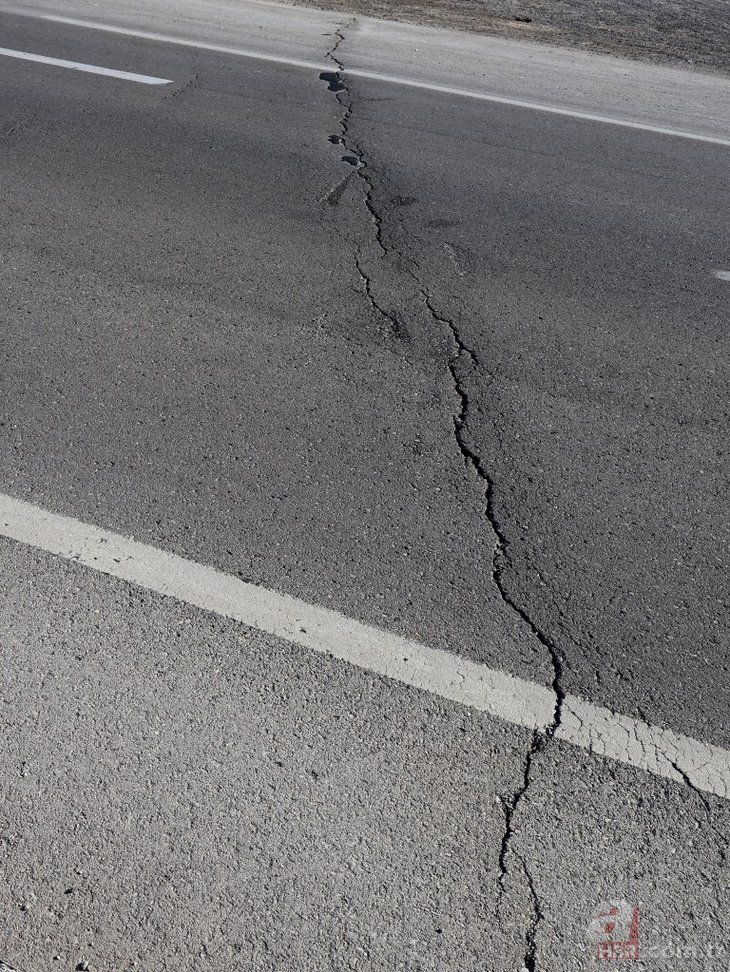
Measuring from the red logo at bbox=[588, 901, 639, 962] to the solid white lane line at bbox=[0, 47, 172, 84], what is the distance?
820cm

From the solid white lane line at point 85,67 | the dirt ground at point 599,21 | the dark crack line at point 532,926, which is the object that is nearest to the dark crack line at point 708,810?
the dark crack line at point 532,926

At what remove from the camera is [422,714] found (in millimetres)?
3088

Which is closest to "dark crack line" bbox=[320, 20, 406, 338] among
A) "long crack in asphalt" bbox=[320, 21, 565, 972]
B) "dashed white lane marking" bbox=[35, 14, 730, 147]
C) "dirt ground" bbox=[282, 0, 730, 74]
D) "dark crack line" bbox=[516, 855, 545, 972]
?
"long crack in asphalt" bbox=[320, 21, 565, 972]

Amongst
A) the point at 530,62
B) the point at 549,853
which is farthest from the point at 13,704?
the point at 530,62

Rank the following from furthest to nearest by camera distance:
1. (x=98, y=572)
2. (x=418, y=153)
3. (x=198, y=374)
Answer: (x=418, y=153)
(x=198, y=374)
(x=98, y=572)

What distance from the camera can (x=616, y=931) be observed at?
2562mm

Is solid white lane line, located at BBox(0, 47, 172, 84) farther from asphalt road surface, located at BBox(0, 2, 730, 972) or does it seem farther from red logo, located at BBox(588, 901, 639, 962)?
red logo, located at BBox(588, 901, 639, 962)

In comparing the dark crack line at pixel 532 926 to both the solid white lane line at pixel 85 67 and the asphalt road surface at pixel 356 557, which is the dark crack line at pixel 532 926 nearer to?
the asphalt road surface at pixel 356 557

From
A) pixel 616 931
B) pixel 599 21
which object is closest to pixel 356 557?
pixel 616 931

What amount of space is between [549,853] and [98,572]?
5.85ft

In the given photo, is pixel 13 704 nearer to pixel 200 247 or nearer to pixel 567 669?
pixel 567 669

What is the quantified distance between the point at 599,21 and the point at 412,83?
13.2 feet

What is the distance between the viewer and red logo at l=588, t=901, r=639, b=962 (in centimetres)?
252

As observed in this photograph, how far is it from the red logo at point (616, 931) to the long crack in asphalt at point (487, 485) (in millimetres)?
148
